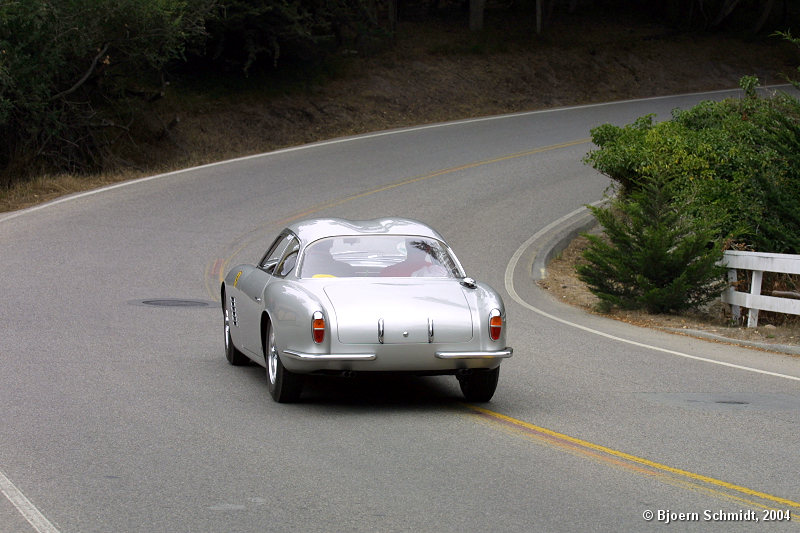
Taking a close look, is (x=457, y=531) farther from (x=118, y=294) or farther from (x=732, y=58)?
(x=732, y=58)

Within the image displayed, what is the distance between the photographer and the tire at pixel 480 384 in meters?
9.02

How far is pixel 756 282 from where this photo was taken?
1454 centimetres

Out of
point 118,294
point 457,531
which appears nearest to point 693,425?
point 457,531

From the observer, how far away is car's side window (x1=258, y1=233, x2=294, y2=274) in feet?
34.0

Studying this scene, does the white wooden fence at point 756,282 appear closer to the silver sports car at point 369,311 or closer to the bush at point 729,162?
the bush at point 729,162

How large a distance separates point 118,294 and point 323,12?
23.1 meters

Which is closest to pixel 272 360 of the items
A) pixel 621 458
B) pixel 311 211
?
pixel 621 458

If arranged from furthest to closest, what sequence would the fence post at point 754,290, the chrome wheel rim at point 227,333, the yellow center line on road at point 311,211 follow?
→ the yellow center line on road at point 311,211
the fence post at point 754,290
the chrome wheel rim at point 227,333

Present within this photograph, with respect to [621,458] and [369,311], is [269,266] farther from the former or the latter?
[621,458]

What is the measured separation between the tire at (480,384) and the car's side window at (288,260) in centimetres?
190

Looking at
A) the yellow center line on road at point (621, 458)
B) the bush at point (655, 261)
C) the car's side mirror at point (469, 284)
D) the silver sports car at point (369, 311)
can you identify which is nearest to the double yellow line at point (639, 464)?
the yellow center line on road at point (621, 458)

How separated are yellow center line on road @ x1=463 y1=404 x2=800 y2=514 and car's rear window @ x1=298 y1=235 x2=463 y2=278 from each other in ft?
4.61

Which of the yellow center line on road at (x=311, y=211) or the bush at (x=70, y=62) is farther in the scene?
the bush at (x=70, y=62)

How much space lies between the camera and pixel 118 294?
50.9 ft
